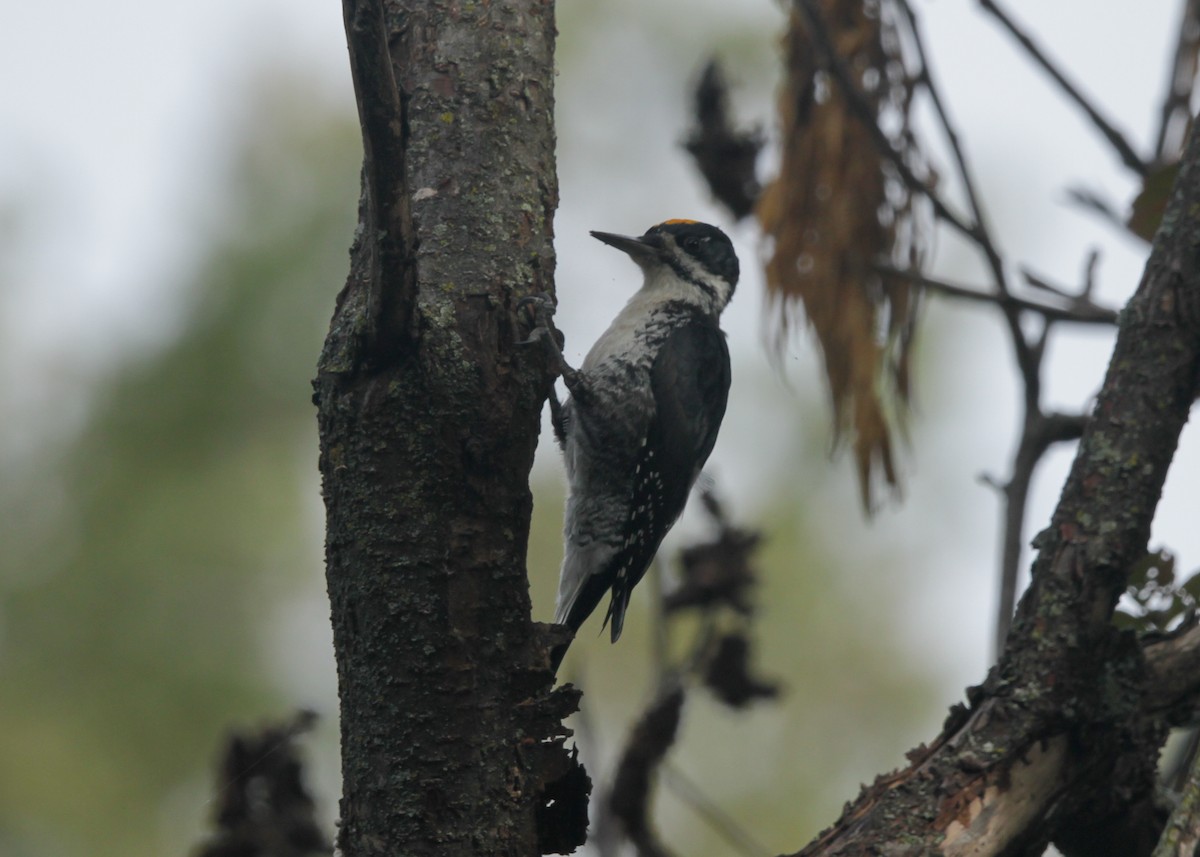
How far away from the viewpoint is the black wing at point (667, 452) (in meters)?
3.85

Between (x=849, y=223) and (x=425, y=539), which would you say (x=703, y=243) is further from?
(x=425, y=539)

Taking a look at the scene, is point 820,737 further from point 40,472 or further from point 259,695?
point 40,472

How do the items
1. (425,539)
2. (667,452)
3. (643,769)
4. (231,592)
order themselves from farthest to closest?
(231,592) → (667,452) → (643,769) → (425,539)

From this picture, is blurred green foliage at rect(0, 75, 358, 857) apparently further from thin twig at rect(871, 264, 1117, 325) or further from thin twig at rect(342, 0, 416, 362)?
thin twig at rect(342, 0, 416, 362)

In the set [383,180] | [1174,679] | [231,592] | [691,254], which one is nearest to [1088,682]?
[1174,679]

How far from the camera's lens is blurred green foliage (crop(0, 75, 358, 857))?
8625 mm

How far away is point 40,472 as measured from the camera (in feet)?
32.3

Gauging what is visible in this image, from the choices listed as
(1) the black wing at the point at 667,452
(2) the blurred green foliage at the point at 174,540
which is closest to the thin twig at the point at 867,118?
(1) the black wing at the point at 667,452

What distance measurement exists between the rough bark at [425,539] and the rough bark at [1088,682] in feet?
2.07

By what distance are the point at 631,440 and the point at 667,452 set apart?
122 mm

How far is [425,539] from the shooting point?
6.81 ft

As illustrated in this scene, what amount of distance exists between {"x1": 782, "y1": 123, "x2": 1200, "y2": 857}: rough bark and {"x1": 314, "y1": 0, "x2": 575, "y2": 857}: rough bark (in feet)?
2.07

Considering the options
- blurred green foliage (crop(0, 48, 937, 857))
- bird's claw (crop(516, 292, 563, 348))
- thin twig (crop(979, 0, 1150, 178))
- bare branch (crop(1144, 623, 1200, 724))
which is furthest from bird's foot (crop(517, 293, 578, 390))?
blurred green foliage (crop(0, 48, 937, 857))

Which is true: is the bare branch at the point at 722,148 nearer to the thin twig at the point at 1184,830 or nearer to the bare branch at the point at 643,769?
the bare branch at the point at 643,769
